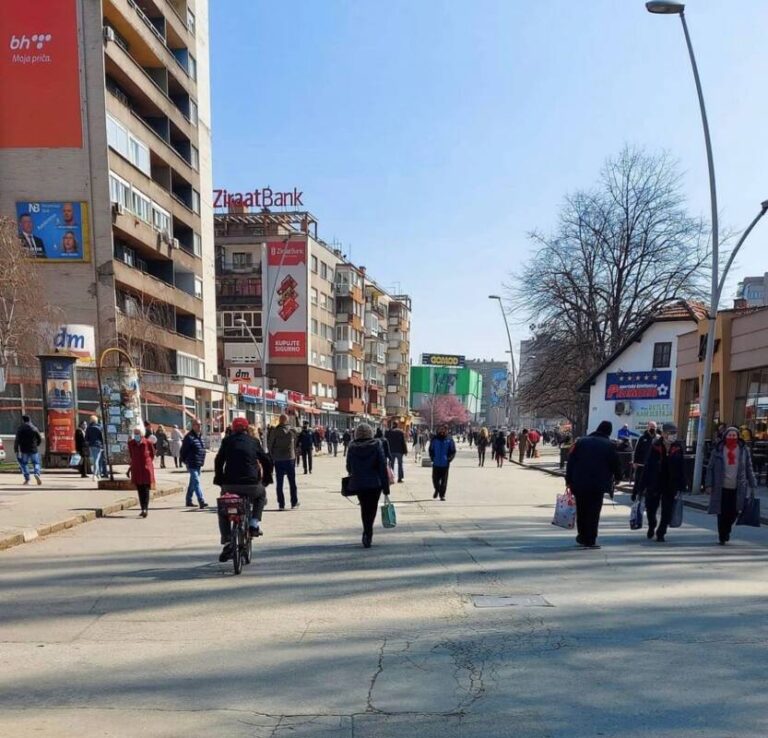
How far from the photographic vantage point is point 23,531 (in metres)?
10.5

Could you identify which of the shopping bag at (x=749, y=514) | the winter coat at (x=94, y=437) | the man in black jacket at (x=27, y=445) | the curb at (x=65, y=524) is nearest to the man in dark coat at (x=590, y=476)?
the shopping bag at (x=749, y=514)

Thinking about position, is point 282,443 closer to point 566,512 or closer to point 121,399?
point 566,512

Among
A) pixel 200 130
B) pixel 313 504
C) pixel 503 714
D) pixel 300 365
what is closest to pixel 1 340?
pixel 313 504

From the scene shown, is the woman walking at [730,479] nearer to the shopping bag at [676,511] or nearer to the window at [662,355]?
the shopping bag at [676,511]

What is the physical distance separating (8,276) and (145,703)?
71.6 ft

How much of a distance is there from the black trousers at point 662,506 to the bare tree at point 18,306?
64.8ft

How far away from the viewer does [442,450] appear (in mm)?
15695

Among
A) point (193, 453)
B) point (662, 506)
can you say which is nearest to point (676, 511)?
point (662, 506)

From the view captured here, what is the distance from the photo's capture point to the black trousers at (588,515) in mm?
9594

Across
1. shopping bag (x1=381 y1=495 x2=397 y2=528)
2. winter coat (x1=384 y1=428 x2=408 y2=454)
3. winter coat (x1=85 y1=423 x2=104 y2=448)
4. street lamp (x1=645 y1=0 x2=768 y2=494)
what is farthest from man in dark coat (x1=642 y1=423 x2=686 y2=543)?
winter coat (x1=85 y1=423 x2=104 y2=448)

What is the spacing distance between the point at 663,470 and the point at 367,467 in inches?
180

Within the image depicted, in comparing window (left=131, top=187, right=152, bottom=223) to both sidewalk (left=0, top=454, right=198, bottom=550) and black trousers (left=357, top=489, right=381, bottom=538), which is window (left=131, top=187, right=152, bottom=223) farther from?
black trousers (left=357, top=489, right=381, bottom=538)

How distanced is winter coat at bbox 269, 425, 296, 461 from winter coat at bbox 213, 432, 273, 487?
5.33 meters

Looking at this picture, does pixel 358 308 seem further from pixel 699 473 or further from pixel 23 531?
pixel 23 531
